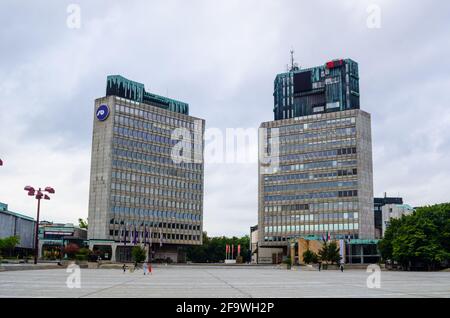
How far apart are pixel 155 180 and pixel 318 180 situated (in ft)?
164

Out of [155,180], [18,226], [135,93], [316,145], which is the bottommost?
[18,226]

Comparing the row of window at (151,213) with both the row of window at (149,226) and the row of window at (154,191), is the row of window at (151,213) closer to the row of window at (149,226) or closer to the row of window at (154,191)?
the row of window at (149,226)

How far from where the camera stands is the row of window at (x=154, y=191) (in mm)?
152000

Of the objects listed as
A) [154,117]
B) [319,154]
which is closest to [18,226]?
[154,117]

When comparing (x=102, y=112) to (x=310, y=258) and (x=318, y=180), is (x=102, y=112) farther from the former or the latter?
(x=310, y=258)

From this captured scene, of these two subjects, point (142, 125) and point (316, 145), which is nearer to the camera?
point (142, 125)

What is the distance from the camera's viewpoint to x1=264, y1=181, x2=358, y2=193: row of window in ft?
520

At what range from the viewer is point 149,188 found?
159000mm

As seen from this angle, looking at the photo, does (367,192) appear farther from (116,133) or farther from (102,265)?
(102,265)

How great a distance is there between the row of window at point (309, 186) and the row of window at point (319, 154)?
8215 mm

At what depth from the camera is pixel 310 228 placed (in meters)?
161
